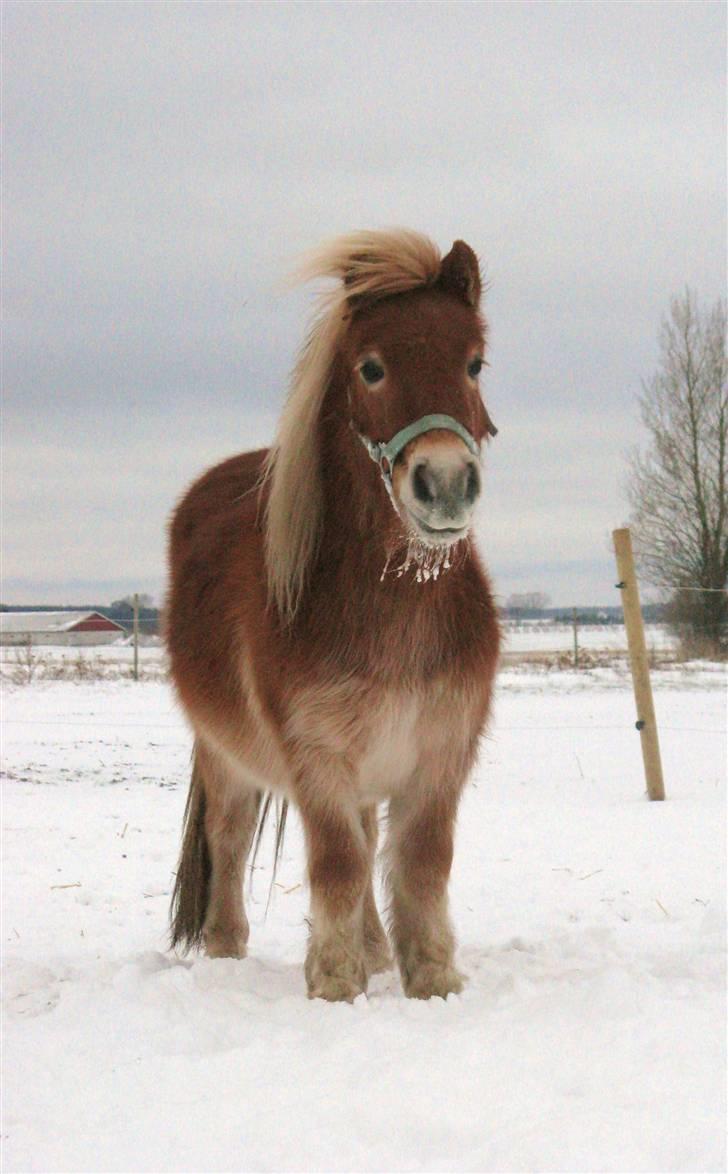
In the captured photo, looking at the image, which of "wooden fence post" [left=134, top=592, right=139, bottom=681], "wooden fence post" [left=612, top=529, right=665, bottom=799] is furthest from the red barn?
"wooden fence post" [left=612, top=529, right=665, bottom=799]

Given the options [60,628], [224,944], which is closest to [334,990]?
[224,944]

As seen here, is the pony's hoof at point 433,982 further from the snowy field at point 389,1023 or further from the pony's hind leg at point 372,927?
the pony's hind leg at point 372,927

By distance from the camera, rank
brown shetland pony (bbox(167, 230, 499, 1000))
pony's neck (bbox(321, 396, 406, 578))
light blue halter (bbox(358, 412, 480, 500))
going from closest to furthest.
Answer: light blue halter (bbox(358, 412, 480, 500)), brown shetland pony (bbox(167, 230, 499, 1000)), pony's neck (bbox(321, 396, 406, 578))

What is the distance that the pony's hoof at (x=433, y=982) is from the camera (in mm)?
3549

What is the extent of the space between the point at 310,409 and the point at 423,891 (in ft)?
5.33

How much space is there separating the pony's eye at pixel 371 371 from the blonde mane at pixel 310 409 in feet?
0.90

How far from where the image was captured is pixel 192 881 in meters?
4.49

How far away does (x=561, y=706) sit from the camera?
14461mm

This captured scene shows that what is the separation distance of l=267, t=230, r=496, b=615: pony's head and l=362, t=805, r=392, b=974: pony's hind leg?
1130 mm

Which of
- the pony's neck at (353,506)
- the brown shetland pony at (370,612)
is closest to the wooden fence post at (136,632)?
the brown shetland pony at (370,612)

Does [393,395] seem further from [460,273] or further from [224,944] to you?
[224,944]

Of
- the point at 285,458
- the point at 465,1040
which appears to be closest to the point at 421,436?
the point at 285,458

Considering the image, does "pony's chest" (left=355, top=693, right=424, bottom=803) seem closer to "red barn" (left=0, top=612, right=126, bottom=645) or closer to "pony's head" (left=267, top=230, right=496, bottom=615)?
"pony's head" (left=267, top=230, right=496, bottom=615)

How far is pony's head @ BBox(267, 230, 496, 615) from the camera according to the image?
2852mm
